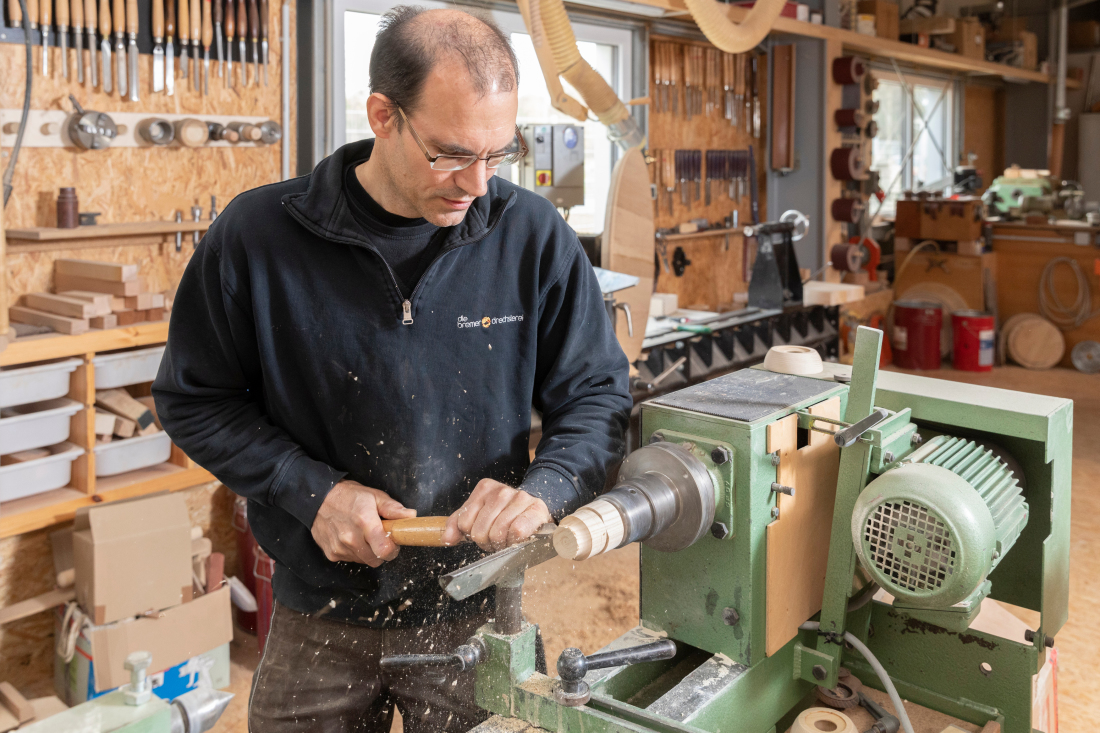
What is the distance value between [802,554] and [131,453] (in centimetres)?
204

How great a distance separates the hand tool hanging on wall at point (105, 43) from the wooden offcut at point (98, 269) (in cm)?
50

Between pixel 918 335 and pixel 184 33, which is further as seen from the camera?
pixel 918 335

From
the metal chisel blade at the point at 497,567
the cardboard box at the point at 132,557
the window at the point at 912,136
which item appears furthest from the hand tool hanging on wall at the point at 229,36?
the window at the point at 912,136

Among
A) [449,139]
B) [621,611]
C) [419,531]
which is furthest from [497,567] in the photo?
[621,611]

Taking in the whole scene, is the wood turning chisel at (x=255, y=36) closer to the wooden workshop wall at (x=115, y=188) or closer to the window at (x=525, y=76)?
the wooden workshop wall at (x=115, y=188)

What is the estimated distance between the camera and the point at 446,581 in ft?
2.90

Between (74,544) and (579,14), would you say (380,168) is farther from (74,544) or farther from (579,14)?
(579,14)

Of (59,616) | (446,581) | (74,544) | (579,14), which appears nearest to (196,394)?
(446,581)

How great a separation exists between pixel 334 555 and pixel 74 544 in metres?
1.61

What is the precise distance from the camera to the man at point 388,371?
46.8 inches

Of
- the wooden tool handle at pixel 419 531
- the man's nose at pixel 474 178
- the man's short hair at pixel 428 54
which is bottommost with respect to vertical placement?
the wooden tool handle at pixel 419 531

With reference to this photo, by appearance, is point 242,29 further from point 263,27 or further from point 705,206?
point 705,206

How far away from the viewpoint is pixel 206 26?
280 cm

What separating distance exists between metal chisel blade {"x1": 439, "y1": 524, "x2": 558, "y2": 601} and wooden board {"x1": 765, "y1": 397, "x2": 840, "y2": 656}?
0.89 ft
